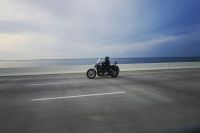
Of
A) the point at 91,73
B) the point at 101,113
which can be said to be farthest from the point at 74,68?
the point at 101,113

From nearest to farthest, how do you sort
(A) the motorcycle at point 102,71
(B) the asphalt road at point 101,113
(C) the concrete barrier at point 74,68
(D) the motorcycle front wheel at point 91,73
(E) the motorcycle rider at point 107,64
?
(B) the asphalt road at point 101,113
(D) the motorcycle front wheel at point 91,73
(A) the motorcycle at point 102,71
(E) the motorcycle rider at point 107,64
(C) the concrete barrier at point 74,68

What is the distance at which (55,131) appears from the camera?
4.57 m

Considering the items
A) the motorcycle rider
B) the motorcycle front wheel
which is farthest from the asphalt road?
the motorcycle rider

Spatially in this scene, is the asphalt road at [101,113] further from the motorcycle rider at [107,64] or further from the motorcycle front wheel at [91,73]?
the motorcycle rider at [107,64]

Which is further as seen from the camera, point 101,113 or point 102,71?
point 102,71

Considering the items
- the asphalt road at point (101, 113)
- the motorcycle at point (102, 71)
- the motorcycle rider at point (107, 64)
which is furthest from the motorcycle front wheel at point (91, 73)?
the asphalt road at point (101, 113)

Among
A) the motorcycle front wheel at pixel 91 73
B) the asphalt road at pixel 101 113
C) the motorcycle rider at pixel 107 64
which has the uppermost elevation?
the motorcycle rider at pixel 107 64

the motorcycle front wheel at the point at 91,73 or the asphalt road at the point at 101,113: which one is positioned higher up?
the motorcycle front wheel at the point at 91,73

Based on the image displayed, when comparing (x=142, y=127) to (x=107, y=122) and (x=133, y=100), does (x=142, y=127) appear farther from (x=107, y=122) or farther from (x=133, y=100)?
(x=133, y=100)

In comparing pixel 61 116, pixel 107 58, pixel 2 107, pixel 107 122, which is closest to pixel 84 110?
pixel 61 116

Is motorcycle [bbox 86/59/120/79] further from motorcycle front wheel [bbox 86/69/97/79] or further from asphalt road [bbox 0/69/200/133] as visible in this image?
asphalt road [bbox 0/69/200/133]

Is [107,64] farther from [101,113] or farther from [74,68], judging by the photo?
[101,113]

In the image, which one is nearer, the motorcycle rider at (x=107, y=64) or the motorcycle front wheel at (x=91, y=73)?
the motorcycle front wheel at (x=91, y=73)

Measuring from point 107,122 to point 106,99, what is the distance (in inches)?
101
